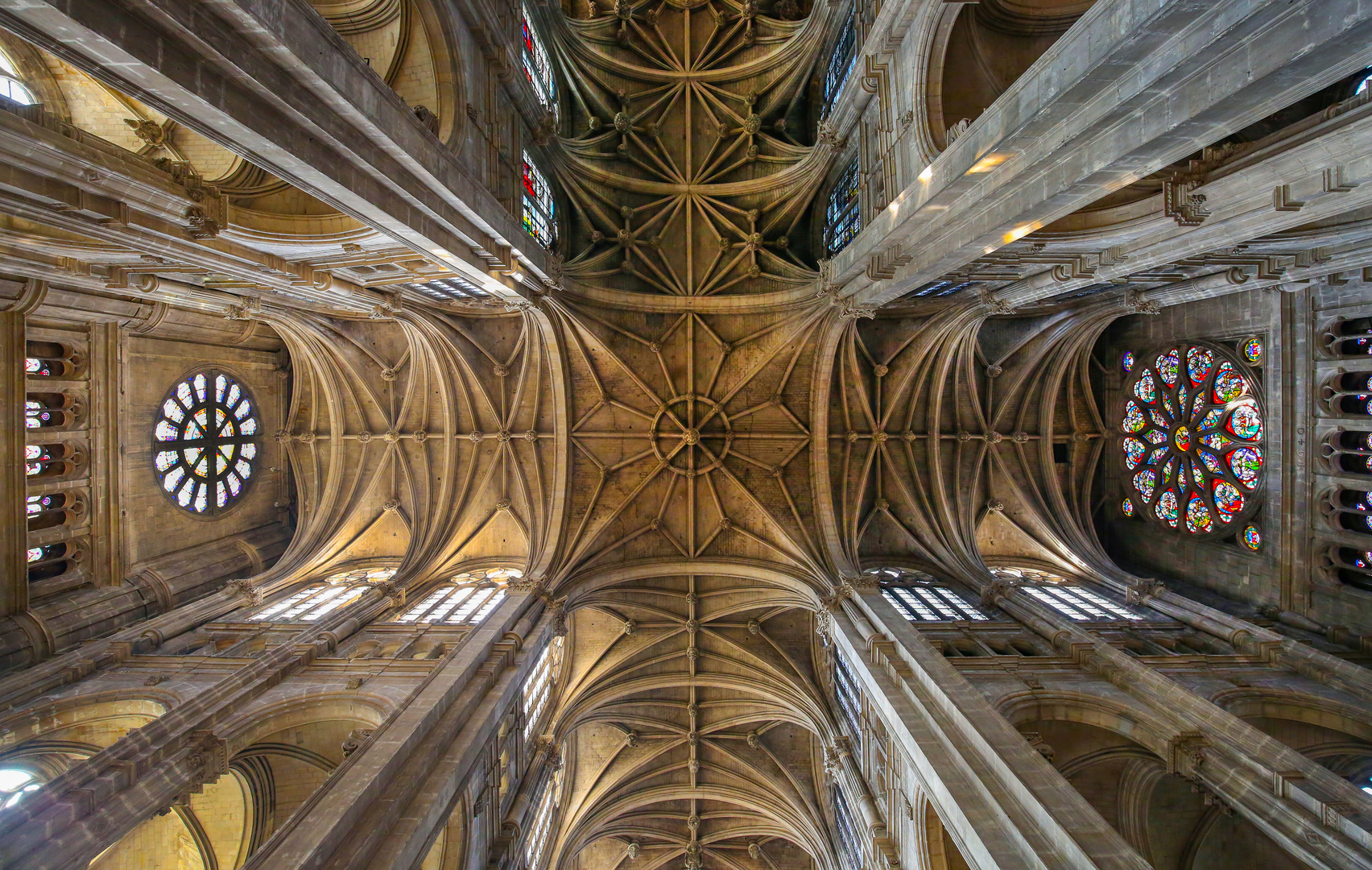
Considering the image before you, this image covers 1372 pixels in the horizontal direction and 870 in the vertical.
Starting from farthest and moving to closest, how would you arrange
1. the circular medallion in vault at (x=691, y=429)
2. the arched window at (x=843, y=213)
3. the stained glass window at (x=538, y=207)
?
1. the circular medallion in vault at (x=691, y=429)
2. the arched window at (x=843, y=213)
3. the stained glass window at (x=538, y=207)

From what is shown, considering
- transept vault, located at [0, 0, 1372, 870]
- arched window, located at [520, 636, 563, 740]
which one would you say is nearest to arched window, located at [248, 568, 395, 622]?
transept vault, located at [0, 0, 1372, 870]

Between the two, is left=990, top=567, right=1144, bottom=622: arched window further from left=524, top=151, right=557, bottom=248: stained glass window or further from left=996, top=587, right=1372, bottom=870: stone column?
left=524, top=151, right=557, bottom=248: stained glass window

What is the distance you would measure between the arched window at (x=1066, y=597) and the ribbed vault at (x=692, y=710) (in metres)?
7.68

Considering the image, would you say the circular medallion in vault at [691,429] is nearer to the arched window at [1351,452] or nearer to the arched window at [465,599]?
the arched window at [465,599]

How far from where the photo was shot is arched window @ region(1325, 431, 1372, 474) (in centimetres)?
1371

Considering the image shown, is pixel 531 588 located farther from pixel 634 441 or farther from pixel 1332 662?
pixel 1332 662

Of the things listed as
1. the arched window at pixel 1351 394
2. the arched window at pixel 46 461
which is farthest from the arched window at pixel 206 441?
the arched window at pixel 1351 394

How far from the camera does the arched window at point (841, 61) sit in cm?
1747

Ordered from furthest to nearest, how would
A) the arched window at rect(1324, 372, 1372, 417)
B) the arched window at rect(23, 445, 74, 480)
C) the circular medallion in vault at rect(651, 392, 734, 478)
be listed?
the circular medallion in vault at rect(651, 392, 734, 478)
the arched window at rect(1324, 372, 1372, 417)
the arched window at rect(23, 445, 74, 480)

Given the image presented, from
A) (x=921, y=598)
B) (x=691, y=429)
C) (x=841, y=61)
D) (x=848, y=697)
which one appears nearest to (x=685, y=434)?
(x=691, y=429)

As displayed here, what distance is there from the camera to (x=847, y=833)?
18547 millimetres

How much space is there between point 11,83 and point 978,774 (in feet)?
67.0

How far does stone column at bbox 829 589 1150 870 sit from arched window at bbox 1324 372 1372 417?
11472mm

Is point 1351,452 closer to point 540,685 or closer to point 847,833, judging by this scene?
point 847,833
